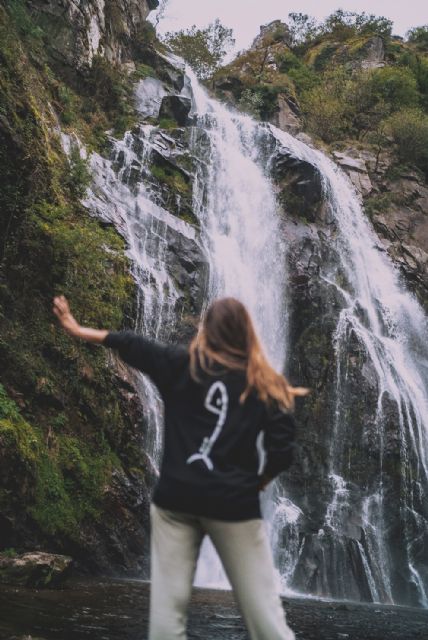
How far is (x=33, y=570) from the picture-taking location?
7359mm

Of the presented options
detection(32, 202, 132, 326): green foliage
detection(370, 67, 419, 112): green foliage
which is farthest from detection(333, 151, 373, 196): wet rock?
detection(32, 202, 132, 326): green foliage

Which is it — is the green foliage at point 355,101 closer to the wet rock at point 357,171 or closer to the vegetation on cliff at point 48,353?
the wet rock at point 357,171

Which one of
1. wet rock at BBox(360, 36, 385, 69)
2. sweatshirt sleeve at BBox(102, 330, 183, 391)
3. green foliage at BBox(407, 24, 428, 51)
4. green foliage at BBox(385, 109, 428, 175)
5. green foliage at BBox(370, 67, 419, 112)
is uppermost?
green foliage at BBox(407, 24, 428, 51)

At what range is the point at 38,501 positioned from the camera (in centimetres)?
948

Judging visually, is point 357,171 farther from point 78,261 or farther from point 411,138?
point 78,261

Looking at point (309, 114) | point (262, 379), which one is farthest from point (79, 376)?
point (309, 114)

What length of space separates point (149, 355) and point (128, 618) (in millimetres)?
4684

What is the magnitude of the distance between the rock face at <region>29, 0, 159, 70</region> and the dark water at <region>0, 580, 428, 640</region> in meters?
20.7

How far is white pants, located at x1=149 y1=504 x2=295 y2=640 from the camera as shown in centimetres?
244

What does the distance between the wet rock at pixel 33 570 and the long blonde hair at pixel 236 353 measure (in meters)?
5.95

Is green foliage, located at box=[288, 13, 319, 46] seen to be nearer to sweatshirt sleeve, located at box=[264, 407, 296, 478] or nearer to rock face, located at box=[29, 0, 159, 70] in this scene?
rock face, located at box=[29, 0, 159, 70]

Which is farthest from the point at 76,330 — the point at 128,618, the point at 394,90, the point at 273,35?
the point at 273,35

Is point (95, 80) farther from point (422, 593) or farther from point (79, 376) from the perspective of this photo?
point (422, 593)

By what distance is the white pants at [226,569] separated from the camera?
2.44 metres
